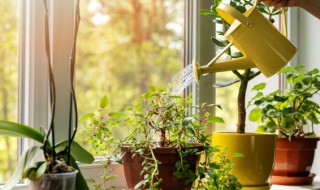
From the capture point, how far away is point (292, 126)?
1.59 meters

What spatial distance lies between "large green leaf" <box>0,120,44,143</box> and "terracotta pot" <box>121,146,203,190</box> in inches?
9.1

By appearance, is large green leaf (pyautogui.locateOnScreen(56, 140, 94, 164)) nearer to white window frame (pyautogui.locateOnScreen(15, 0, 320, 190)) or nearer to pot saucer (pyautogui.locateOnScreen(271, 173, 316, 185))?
white window frame (pyautogui.locateOnScreen(15, 0, 320, 190))

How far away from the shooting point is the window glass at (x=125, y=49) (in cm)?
136

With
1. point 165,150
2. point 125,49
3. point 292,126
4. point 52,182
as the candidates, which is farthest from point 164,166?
point 292,126

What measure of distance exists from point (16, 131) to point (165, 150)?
0.34 meters

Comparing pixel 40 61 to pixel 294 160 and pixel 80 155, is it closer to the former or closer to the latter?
pixel 80 155

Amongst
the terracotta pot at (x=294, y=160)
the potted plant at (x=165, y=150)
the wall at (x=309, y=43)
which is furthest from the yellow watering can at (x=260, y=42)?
the wall at (x=309, y=43)

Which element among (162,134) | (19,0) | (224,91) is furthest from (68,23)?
(224,91)

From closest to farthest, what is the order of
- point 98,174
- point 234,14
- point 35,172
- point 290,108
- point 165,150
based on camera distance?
point 35,172 < point 234,14 < point 165,150 < point 98,174 < point 290,108

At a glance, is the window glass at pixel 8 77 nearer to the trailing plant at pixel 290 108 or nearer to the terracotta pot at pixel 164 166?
the terracotta pot at pixel 164 166

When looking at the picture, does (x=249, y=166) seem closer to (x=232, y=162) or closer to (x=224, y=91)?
(x=232, y=162)

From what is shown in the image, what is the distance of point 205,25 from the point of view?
1625 mm

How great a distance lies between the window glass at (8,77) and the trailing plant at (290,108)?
2.51ft

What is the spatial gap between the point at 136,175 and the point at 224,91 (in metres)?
0.69
